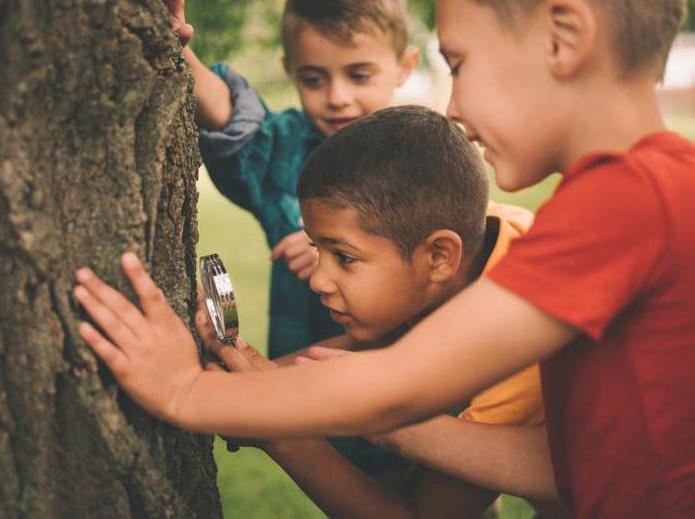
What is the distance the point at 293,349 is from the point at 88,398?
175 cm

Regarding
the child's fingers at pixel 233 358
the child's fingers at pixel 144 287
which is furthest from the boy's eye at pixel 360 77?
the child's fingers at pixel 144 287

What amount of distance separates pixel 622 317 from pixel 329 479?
833 mm

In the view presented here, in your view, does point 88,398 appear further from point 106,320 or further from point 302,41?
point 302,41

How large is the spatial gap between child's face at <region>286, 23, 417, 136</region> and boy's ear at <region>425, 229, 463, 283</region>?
3.97ft

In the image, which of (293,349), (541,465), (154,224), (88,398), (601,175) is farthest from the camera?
(293,349)

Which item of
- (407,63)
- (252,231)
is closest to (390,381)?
(407,63)

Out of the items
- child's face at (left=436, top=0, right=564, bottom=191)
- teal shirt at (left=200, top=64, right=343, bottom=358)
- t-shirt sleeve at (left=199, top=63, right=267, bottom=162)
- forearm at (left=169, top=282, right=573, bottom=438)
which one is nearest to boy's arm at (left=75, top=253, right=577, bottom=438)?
forearm at (left=169, top=282, right=573, bottom=438)

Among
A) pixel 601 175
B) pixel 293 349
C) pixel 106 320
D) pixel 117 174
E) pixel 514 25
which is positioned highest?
pixel 514 25

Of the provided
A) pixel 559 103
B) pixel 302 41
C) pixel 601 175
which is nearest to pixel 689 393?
pixel 601 175

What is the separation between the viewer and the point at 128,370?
1.58m

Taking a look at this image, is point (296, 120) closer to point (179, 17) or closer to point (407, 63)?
point (407, 63)

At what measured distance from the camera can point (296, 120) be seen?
3451 millimetres

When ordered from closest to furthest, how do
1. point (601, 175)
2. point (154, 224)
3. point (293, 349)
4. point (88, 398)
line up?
point (601, 175) → point (88, 398) → point (154, 224) → point (293, 349)

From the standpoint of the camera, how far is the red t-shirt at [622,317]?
1441 mm
